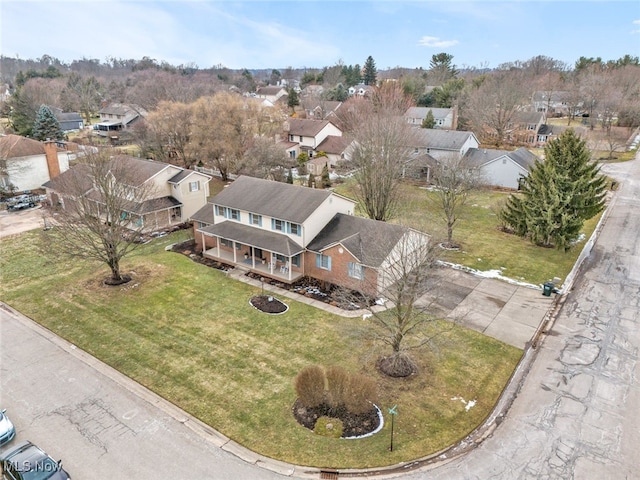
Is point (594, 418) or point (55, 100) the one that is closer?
point (594, 418)

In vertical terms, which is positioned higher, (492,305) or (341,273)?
(341,273)

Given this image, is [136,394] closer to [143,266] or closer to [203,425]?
[203,425]

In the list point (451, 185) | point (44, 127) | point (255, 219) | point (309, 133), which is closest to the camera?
point (255, 219)

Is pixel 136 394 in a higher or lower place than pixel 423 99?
lower

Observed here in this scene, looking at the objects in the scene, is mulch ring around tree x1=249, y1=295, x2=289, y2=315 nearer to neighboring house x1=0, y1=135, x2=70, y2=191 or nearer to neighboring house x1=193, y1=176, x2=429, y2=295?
neighboring house x1=193, y1=176, x2=429, y2=295

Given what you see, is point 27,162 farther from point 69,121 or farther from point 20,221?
point 69,121

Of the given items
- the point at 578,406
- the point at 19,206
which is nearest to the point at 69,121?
the point at 19,206

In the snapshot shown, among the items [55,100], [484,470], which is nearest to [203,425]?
[484,470]

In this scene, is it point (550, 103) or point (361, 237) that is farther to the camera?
point (550, 103)
